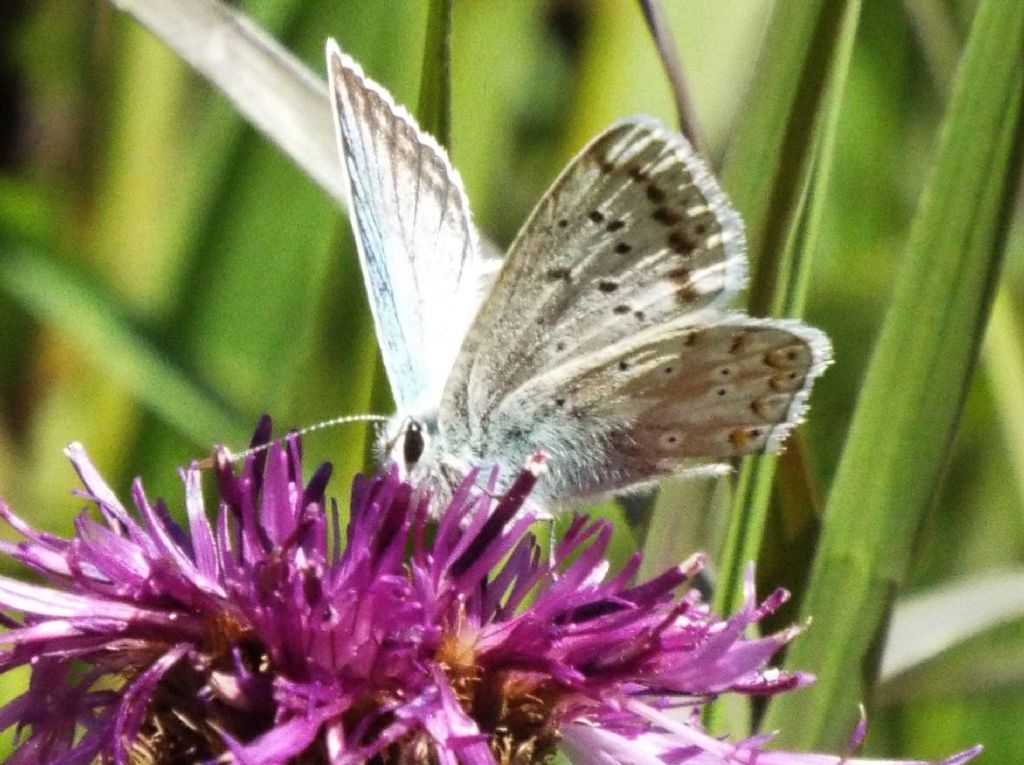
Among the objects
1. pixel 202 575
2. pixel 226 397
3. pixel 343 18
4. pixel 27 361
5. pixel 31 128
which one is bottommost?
pixel 202 575

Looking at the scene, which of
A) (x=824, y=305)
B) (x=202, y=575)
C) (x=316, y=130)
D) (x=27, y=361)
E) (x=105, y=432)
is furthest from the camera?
(x=824, y=305)

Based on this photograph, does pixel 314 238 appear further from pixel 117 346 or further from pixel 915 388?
pixel 915 388

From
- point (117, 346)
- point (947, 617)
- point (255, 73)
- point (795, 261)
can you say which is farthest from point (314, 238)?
point (947, 617)

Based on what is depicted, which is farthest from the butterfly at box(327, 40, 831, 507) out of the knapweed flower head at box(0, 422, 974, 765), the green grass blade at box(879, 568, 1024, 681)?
the green grass blade at box(879, 568, 1024, 681)

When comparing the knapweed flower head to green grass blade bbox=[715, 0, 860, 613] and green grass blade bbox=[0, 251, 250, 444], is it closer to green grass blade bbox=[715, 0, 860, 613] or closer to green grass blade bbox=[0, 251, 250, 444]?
green grass blade bbox=[715, 0, 860, 613]

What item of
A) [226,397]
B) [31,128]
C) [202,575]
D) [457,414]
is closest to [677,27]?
[457,414]

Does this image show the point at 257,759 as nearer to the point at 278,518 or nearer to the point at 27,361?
the point at 278,518
